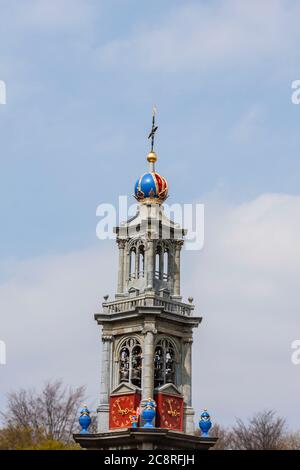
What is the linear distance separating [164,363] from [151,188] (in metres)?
10.9

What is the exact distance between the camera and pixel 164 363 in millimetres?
63219

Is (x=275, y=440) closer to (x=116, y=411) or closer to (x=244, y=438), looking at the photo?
(x=244, y=438)

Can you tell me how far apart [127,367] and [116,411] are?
293 centimetres

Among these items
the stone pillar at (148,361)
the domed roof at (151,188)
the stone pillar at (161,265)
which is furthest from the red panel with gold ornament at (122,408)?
the domed roof at (151,188)

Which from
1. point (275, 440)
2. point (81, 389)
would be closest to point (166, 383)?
point (81, 389)

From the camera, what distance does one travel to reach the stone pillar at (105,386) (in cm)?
6238

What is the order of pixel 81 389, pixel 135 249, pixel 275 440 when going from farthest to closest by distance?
pixel 275 440 < pixel 81 389 < pixel 135 249

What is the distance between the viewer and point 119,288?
214ft

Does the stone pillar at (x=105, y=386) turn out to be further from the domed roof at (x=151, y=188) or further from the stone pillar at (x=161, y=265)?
the domed roof at (x=151, y=188)

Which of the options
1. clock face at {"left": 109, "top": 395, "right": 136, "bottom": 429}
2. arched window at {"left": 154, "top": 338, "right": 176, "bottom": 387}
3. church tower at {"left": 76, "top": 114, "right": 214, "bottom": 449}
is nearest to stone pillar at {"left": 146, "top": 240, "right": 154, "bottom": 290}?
church tower at {"left": 76, "top": 114, "right": 214, "bottom": 449}

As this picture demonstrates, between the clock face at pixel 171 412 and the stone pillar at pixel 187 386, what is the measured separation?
67 cm

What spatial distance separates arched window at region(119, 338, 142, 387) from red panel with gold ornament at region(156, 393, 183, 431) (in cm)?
201

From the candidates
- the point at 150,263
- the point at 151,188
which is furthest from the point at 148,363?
the point at 151,188

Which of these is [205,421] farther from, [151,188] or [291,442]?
[291,442]
